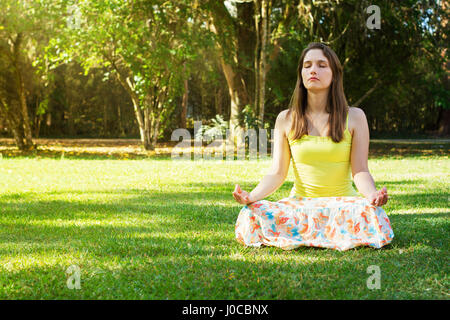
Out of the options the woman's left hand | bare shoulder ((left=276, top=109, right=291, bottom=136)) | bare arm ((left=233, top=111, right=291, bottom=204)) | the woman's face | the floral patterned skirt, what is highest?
the woman's face

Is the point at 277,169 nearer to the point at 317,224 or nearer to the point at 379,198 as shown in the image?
the point at 317,224

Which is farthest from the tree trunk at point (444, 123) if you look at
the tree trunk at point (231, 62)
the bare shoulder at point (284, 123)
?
the bare shoulder at point (284, 123)

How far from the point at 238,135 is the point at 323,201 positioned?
39.2ft

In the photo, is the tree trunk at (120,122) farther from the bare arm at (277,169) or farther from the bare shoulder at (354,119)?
the bare shoulder at (354,119)

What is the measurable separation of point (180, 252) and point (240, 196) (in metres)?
0.64

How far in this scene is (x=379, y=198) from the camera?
372 centimetres

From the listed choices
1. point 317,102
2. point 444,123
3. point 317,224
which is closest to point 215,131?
point 317,102

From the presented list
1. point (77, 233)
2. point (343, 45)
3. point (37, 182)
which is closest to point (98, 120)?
point (343, 45)

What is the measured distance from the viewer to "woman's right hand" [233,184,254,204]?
12.6ft

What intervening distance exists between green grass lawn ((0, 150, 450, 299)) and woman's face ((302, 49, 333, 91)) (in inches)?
52.2

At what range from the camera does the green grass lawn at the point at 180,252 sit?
3.10 meters

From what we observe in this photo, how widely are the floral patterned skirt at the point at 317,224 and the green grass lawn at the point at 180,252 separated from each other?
10 centimetres

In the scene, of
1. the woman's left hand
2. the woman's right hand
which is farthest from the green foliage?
the woman's left hand

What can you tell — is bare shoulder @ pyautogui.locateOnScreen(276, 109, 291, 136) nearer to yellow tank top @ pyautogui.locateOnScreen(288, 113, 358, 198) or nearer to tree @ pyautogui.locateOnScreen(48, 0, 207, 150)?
yellow tank top @ pyautogui.locateOnScreen(288, 113, 358, 198)
